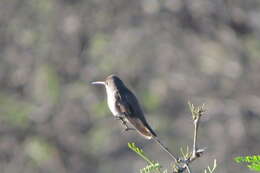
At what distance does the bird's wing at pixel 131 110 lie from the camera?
17.4 feet

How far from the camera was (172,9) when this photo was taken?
1759 centimetres

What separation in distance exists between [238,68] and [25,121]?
5823 millimetres

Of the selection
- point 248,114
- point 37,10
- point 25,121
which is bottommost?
point 248,114

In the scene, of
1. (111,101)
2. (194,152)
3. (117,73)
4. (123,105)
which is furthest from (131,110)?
(117,73)

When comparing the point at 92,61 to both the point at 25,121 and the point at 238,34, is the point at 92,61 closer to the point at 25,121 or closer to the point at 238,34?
the point at 25,121

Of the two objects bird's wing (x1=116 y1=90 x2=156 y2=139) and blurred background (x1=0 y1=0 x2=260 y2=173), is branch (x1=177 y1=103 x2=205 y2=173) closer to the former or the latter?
bird's wing (x1=116 y1=90 x2=156 y2=139)

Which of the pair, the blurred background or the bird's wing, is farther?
the blurred background

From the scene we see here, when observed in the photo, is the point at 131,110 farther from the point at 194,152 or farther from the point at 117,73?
the point at 117,73

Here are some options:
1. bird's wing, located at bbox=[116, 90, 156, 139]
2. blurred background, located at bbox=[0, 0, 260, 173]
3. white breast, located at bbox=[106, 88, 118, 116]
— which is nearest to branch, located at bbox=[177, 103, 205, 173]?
bird's wing, located at bbox=[116, 90, 156, 139]

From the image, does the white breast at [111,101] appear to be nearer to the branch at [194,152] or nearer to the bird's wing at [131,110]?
the bird's wing at [131,110]

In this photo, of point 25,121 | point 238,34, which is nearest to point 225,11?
point 238,34

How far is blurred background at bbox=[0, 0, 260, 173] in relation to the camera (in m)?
17.7

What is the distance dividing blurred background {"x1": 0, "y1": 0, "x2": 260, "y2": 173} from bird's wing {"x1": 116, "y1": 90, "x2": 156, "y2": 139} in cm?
1105

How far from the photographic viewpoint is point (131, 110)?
5891 millimetres
